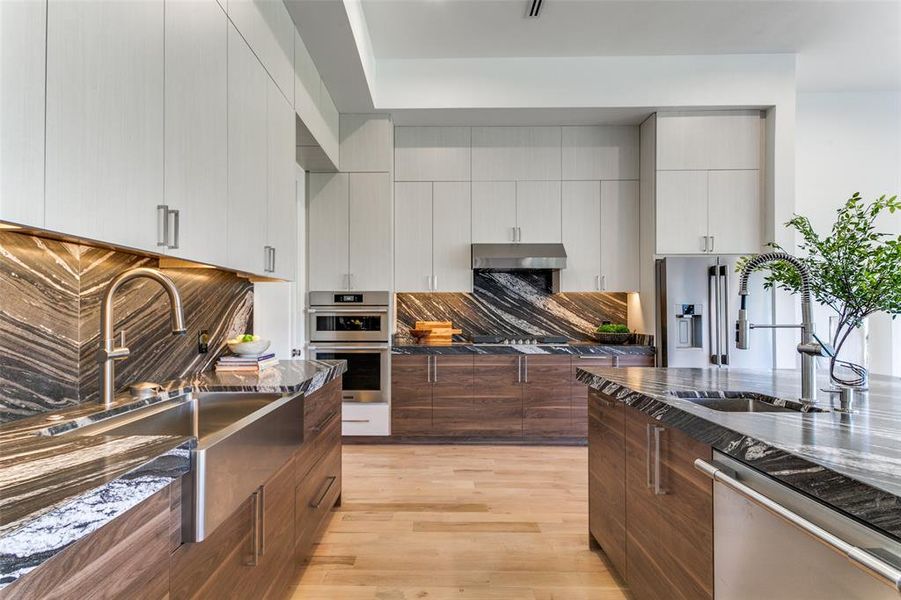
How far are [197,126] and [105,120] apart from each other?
0.50m

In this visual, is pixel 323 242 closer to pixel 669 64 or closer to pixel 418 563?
pixel 418 563

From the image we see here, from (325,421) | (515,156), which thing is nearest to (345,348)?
(325,421)

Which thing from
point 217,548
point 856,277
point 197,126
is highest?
point 197,126

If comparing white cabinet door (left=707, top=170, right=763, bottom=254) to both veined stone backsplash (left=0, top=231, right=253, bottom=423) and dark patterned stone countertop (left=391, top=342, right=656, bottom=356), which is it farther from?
veined stone backsplash (left=0, top=231, right=253, bottom=423)

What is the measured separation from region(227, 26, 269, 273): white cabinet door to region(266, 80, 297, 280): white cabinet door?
0.08m

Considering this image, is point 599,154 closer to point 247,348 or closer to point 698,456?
point 247,348

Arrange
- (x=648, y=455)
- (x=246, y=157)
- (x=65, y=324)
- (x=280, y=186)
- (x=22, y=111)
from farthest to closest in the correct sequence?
1. (x=280, y=186)
2. (x=246, y=157)
3. (x=648, y=455)
4. (x=65, y=324)
5. (x=22, y=111)

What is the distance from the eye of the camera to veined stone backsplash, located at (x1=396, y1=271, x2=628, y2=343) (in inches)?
182

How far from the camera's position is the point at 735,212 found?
Answer: 4020 mm

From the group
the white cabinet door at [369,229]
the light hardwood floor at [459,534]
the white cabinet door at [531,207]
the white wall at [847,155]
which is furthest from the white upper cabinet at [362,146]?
the white wall at [847,155]

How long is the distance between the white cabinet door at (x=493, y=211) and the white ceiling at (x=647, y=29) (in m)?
1.09

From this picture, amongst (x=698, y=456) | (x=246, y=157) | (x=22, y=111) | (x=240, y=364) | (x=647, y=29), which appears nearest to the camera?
(x=22, y=111)

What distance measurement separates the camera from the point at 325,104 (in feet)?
11.9

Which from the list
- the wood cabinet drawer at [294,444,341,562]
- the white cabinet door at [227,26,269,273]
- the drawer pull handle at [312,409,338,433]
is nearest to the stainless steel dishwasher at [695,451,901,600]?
the wood cabinet drawer at [294,444,341,562]
